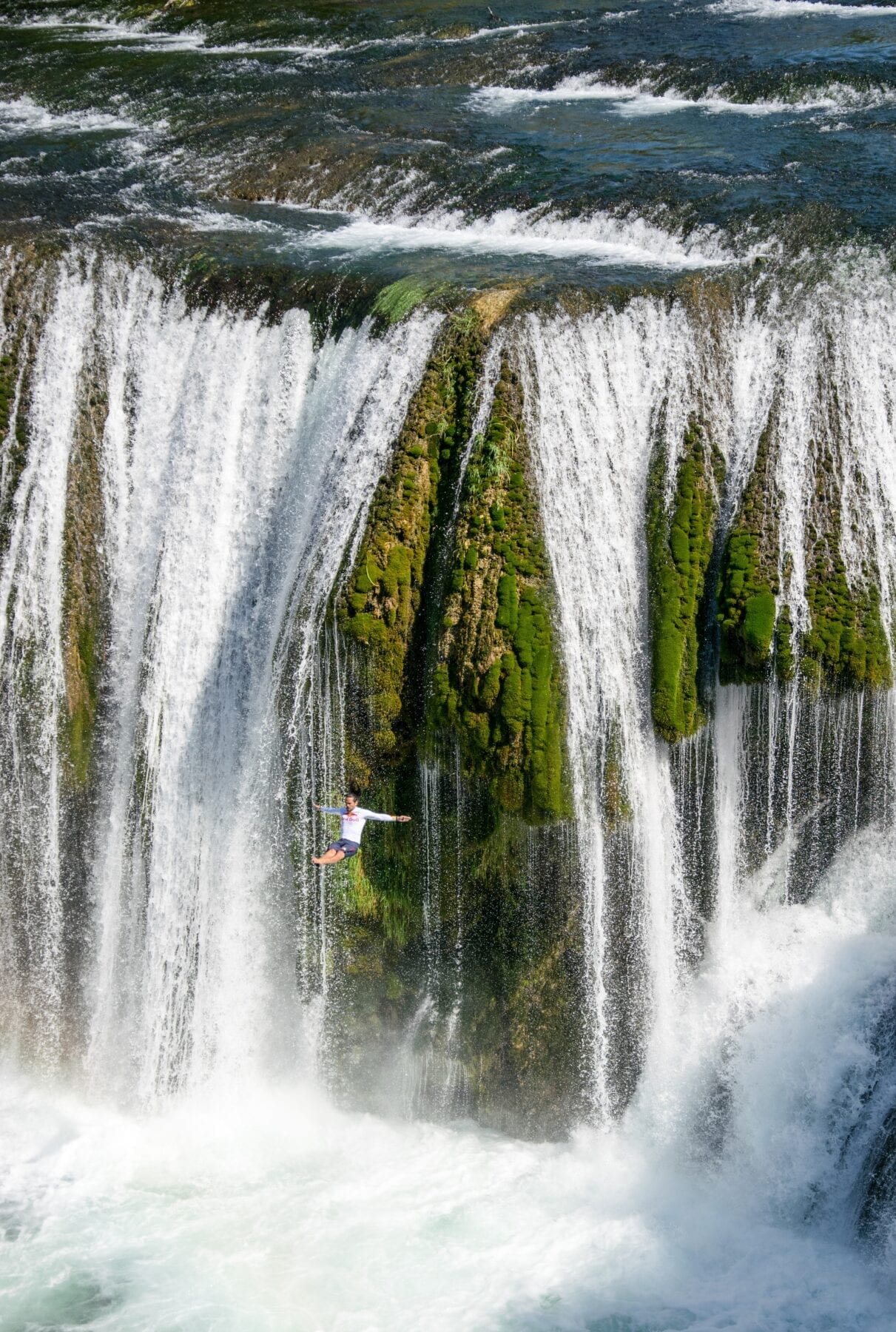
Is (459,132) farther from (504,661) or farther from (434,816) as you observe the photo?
(434,816)

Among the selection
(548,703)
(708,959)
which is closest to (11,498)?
(548,703)

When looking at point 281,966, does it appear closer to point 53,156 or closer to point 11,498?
point 11,498

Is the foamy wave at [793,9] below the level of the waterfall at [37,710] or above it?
above

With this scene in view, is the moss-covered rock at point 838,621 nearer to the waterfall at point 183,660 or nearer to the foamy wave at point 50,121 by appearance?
the waterfall at point 183,660

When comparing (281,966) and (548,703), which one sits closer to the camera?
(548,703)

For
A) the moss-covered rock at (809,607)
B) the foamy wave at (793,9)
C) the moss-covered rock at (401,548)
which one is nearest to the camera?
the moss-covered rock at (401,548)

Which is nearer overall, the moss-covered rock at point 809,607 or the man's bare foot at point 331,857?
the man's bare foot at point 331,857

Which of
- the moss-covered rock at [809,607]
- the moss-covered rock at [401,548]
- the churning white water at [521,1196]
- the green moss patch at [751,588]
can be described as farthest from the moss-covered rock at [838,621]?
the moss-covered rock at [401,548]
